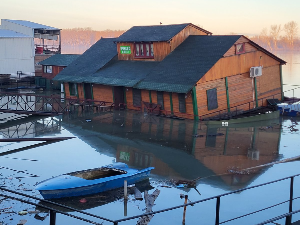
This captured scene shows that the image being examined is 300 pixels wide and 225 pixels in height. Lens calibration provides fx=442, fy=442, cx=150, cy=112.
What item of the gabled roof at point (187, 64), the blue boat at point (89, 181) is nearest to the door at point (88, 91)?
the gabled roof at point (187, 64)

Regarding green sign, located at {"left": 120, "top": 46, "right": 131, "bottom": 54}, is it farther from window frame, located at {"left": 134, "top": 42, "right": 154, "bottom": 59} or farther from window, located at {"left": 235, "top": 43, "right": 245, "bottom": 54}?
window, located at {"left": 235, "top": 43, "right": 245, "bottom": 54}

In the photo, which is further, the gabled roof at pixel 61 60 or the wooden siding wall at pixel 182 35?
the gabled roof at pixel 61 60

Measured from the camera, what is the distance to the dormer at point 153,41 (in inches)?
1646

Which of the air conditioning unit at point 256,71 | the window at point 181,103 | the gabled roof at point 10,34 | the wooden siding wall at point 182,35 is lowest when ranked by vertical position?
the window at point 181,103

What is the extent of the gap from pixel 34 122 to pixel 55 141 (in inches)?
340

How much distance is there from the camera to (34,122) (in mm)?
37562

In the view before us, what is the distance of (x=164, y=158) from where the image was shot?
25.0 meters

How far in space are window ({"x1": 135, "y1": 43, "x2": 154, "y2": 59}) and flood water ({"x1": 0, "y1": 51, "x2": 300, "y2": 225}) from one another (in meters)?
6.85

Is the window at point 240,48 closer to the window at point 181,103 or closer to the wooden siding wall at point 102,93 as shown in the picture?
the window at point 181,103

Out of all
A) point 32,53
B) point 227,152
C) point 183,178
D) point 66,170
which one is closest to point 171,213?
point 183,178

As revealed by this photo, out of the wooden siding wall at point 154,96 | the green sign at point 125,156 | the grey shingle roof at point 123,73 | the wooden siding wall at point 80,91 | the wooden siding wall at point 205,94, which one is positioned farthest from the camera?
the wooden siding wall at point 80,91

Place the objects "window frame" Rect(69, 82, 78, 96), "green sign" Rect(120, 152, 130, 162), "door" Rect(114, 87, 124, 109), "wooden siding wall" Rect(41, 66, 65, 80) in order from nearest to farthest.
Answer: "green sign" Rect(120, 152, 130, 162) < "door" Rect(114, 87, 124, 109) < "window frame" Rect(69, 82, 78, 96) < "wooden siding wall" Rect(41, 66, 65, 80)

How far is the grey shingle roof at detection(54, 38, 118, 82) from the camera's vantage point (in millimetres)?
45906

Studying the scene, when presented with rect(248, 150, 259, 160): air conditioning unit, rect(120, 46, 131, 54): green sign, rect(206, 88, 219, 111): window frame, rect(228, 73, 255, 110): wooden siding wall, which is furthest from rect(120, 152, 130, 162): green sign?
rect(120, 46, 131, 54): green sign
